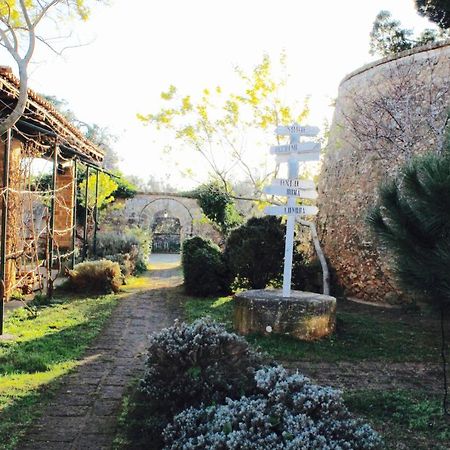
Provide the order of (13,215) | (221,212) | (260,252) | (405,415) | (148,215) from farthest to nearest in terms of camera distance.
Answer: (148,215), (221,212), (260,252), (13,215), (405,415)

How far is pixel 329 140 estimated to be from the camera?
12297 mm

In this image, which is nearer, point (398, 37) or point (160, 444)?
point (160, 444)

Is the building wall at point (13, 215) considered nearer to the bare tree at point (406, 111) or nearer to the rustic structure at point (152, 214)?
the bare tree at point (406, 111)

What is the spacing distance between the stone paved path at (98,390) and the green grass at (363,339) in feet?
3.88

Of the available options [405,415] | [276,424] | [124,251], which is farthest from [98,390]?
[124,251]

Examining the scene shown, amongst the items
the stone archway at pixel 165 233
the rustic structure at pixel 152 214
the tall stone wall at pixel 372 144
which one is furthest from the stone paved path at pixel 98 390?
the stone archway at pixel 165 233

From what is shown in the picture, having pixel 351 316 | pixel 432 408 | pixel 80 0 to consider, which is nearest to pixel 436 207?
pixel 432 408

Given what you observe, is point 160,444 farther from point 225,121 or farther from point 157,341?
point 225,121

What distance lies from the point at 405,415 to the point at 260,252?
5.59 meters

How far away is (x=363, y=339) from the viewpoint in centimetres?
680

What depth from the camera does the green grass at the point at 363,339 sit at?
19.7 feet

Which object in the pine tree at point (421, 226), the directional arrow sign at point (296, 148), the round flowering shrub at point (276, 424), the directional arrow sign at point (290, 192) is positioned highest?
the directional arrow sign at point (296, 148)

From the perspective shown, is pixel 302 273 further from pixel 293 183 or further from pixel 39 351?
pixel 39 351

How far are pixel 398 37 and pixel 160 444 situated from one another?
13.2 meters
